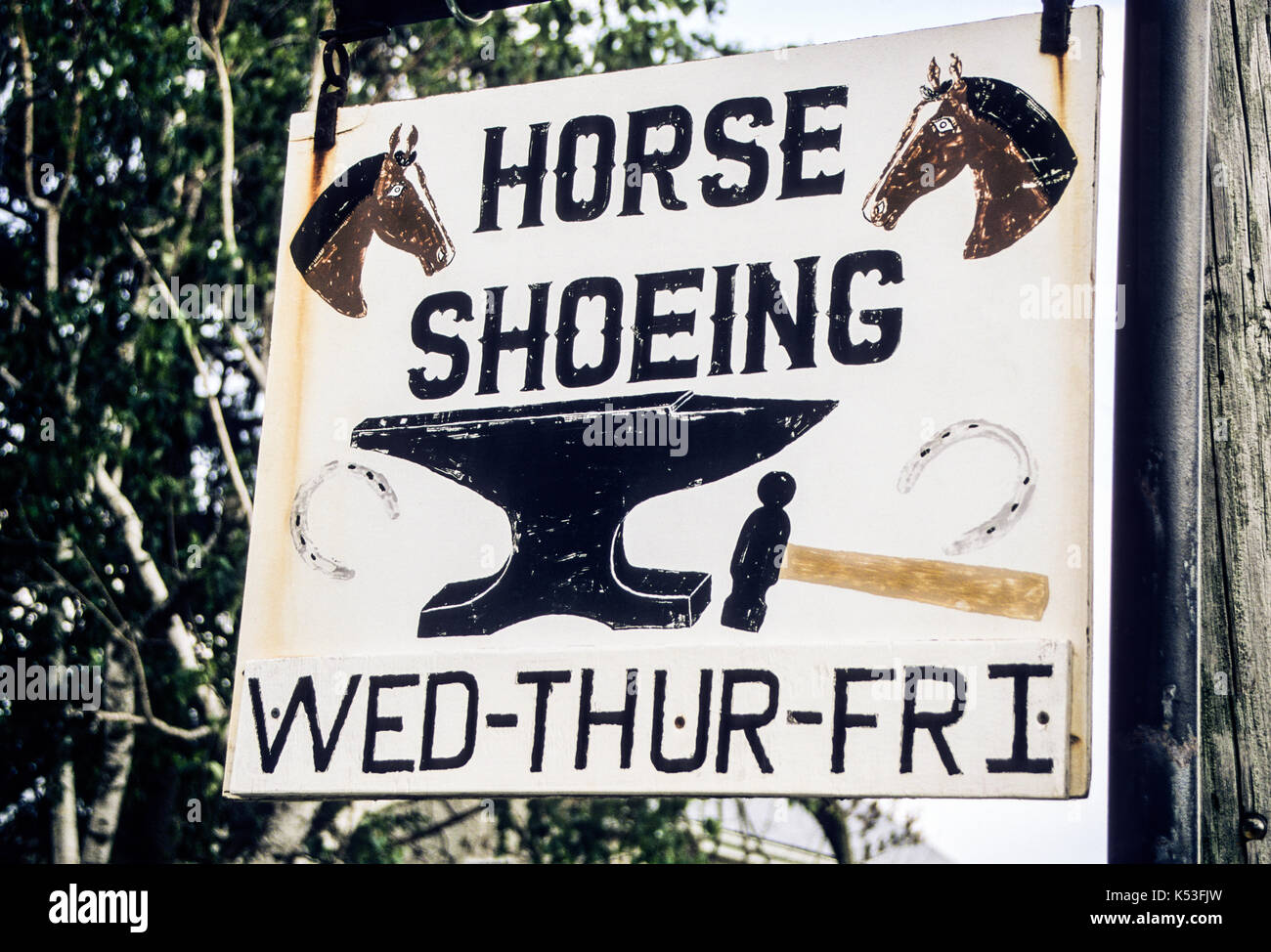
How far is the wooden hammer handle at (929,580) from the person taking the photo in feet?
5.93

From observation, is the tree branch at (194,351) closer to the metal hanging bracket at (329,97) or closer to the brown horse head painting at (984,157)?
the metal hanging bracket at (329,97)

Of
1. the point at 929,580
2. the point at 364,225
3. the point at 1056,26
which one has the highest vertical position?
the point at 1056,26

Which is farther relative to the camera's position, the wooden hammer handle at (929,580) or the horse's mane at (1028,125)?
the horse's mane at (1028,125)

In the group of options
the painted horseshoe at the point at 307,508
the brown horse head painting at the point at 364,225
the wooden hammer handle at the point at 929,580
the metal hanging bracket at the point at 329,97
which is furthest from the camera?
the metal hanging bracket at the point at 329,97

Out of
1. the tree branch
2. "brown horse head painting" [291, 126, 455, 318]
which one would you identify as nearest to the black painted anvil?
"brown horse head painting" [291, 126, 455, 318]

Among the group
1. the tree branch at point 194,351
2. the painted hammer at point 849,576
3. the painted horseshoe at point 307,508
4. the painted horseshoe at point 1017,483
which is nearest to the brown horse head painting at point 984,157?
the painted horseshoe at point 1017,483

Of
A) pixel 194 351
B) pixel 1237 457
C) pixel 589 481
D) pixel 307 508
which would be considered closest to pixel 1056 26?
pixel 1237 457

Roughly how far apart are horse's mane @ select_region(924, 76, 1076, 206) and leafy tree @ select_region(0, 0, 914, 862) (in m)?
7.03

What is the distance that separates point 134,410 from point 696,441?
7.09 m

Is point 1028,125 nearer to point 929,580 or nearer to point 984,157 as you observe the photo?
point 984,157

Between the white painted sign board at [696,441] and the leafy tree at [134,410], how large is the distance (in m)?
6.50

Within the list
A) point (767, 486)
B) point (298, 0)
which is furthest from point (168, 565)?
point (767, 486)

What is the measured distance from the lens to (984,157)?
2027mm

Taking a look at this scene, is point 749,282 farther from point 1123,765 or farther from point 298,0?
point 298,0
